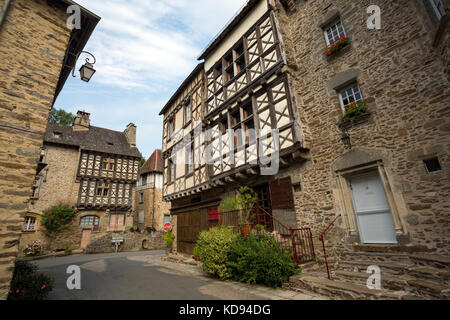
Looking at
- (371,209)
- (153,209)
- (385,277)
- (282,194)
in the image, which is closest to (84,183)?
(153,209)

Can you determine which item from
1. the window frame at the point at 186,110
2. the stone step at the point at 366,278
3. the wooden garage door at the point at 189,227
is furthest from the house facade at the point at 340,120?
the window frame at the point at 186,110

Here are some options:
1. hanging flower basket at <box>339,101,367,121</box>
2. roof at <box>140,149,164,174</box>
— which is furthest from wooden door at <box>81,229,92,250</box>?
A: hanging flower basket at <box>339,101,367,121</box>

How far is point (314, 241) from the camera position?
19.9 feet

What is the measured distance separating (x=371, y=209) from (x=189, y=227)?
851cm

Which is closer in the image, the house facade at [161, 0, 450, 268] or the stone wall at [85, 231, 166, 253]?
the house facade at [161, 0, 450, 268]

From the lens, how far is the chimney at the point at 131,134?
2480cm

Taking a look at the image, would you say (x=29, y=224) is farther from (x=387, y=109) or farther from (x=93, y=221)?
(x=387, y=109)

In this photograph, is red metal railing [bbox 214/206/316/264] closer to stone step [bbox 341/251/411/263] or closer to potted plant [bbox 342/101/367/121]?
stone step [bbox 341/251/411/263]

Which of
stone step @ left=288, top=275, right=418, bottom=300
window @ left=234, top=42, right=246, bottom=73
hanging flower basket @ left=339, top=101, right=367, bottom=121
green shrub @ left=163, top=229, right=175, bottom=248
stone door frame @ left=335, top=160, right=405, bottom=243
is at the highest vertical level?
window @ left=234, top=42, right=246, bottom=73

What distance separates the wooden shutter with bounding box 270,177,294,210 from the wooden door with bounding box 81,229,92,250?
1956 centimetres

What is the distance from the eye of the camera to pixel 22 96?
538 cm

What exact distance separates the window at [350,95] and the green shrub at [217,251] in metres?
5.13

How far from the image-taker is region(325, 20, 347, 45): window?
6803 millimetres

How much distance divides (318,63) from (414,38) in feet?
7.89
